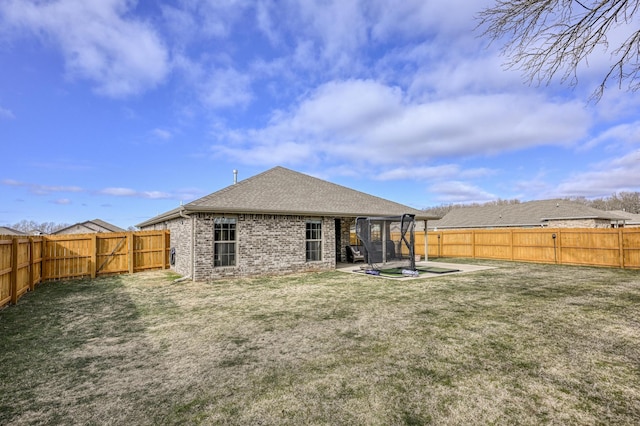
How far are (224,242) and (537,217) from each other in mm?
28280

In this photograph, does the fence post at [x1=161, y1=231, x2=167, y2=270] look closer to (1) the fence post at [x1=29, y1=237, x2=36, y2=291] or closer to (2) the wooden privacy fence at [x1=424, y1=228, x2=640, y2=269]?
(1) the fence post at [x1=29, y1=237, x2=36, y2=291]

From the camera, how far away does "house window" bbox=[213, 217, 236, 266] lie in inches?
434

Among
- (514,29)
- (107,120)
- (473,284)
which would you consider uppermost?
(107,120)

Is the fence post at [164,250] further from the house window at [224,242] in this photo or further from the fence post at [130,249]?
Answer: the house window at [224,242]

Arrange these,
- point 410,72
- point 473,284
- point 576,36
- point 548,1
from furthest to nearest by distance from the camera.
Answer: point 410,72, point 473,284, point 576,36, point 548,1

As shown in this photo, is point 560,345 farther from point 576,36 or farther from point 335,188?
point 335,188

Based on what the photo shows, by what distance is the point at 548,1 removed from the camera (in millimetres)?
4379

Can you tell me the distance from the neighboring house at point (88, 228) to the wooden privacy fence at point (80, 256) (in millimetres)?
27176

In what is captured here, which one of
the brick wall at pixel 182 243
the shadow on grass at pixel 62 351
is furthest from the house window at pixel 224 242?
the shadow on grass at pixel 62 351

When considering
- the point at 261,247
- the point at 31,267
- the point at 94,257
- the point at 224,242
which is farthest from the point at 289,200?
the point at 31,267

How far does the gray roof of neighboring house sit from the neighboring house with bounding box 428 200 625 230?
17964 millimetres

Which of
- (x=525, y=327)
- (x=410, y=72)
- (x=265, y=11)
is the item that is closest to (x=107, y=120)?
(x=265, y=11)

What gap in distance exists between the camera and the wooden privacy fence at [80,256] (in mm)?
8312

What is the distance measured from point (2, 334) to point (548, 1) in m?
10.3
